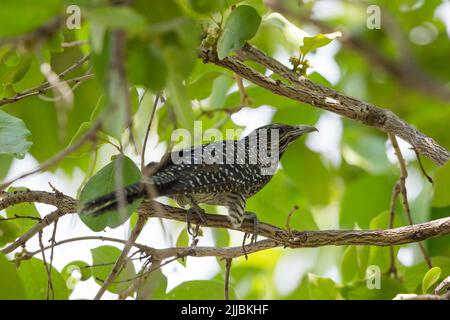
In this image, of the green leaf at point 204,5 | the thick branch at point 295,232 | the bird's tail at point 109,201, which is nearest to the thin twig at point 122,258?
the thick branch at point 295,232

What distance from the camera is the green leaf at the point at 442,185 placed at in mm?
2812

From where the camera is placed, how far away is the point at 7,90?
3.38 m

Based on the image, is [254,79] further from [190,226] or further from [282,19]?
[190,226]

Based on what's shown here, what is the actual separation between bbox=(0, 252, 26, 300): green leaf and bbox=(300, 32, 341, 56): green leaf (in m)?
1.54

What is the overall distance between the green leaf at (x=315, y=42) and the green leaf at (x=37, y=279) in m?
Answer: 1.56

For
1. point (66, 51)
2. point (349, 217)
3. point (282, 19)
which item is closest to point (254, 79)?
point (282, 19)

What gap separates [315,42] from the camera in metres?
3.02

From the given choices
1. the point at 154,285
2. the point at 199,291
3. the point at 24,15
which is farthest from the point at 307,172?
Answer: the point at 24,15

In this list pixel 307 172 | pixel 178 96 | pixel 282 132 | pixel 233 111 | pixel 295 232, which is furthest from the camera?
pixel 307 172

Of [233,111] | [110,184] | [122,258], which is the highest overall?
[233,111]

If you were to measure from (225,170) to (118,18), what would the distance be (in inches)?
84.9

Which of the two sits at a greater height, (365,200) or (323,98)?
(365,200)

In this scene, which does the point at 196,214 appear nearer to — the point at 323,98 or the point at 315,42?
the point at 323,98

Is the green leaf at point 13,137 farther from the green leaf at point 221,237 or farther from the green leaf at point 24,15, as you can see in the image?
the green leaf at point 221,237
